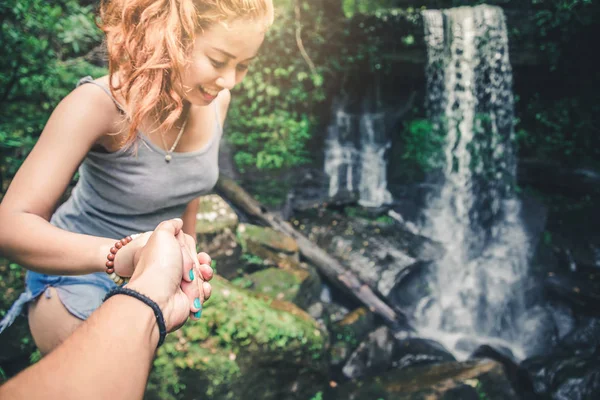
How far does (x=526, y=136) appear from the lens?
887 centimetres

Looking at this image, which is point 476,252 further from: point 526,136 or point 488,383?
point 488,383

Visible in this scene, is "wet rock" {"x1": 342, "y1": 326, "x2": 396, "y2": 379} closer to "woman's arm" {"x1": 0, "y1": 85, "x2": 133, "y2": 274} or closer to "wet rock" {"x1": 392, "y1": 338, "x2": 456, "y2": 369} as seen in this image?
"wet rock" {"x1": 392, "y1": 338, "x2": 456, "y2": 369}

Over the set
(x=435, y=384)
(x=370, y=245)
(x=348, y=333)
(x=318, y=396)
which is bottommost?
(x=348, y=333)

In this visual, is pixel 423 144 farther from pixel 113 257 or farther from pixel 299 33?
pixel 113 257

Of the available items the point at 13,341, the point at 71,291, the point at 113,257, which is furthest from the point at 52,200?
the point at 13,341

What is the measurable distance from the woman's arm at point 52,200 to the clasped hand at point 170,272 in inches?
6.7

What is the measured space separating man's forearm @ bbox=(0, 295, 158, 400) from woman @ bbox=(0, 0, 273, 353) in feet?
0.93

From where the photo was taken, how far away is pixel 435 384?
4.13 meters

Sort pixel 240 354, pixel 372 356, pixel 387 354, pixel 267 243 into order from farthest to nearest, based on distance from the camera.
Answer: pixel 267 243 < pixel 387 354 < pixel 372 356 < pixel 240 354

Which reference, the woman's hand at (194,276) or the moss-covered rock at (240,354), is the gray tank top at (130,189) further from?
the moss-covered rock at (240,354)

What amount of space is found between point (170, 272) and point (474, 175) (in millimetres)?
9411

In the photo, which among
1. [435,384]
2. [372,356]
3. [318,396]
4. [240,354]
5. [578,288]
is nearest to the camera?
[240,354]

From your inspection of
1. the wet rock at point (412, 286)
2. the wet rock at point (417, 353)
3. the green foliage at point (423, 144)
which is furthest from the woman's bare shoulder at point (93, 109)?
the green foliage at point (423, 144)

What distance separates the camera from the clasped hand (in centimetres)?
92
